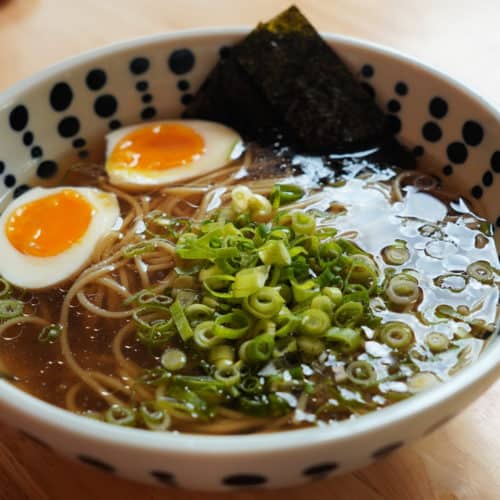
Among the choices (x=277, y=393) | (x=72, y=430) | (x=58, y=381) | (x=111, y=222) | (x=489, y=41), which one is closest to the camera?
(x=72, y=430)

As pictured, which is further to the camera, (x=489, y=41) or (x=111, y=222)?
(x=489, y=41)

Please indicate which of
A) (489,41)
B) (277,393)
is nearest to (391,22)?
(489,41)

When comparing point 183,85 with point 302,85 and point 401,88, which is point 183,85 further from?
point 401,88

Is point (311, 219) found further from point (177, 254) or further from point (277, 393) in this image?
point (277, 393)

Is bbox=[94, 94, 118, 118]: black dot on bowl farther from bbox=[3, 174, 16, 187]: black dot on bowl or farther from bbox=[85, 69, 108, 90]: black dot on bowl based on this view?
bbox=[3, 174, 16, 187]: black dot on bowl

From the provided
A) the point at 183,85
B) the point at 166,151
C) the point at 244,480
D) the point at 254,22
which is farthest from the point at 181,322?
the point at 254,22


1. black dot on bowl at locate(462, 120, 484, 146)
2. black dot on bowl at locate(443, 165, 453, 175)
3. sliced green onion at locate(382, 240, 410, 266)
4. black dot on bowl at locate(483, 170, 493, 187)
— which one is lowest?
sliced green onion at locate(382, 240, 410, 266)

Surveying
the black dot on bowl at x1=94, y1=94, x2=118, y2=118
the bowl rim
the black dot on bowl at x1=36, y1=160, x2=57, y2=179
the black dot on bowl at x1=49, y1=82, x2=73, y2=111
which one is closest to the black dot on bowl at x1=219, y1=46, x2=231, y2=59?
the black dot on bowl at x1=94, y1=94, x2=118, y2=118
